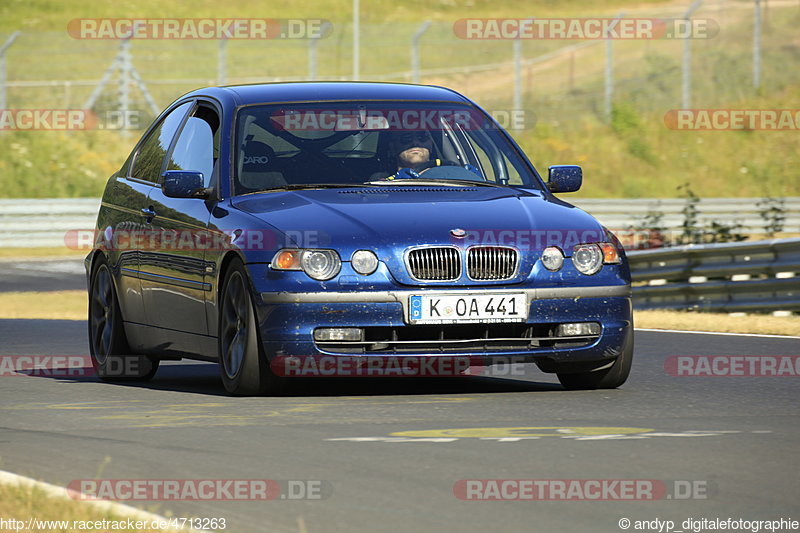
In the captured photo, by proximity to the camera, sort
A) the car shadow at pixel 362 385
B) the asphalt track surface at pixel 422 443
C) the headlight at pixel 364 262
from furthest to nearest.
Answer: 1. the car shadow at pixel 362 385
2. the headlight at pixel 364 262
3. the asphalt track surface at pixel 422 443

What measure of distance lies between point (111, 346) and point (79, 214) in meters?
25.0

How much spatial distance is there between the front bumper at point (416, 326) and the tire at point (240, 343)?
4.2 inches

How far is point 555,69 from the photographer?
186ft

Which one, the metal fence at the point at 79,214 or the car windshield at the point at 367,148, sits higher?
→ the car windshield at the point at 367,148

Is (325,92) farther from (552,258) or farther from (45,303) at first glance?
(45,303)

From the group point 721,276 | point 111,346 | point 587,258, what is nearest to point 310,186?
point 587,258

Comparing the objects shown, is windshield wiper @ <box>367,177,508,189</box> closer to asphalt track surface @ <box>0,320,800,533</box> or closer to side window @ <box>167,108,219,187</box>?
side window @ <box>167,108,219,187</box>

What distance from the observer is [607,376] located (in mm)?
9820

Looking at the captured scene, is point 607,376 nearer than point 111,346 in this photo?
Yes

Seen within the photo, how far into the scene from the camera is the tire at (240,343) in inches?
363

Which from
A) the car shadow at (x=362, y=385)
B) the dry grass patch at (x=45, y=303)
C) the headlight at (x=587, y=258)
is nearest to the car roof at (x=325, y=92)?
the car shadow at (x=362, y=385)

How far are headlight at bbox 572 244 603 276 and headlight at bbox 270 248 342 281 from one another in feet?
4.17

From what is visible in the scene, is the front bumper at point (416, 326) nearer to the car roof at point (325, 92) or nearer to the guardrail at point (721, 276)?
the car roof at point (325, 92)

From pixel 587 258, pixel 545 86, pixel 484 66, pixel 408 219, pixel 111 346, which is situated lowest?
pixel 111 346
